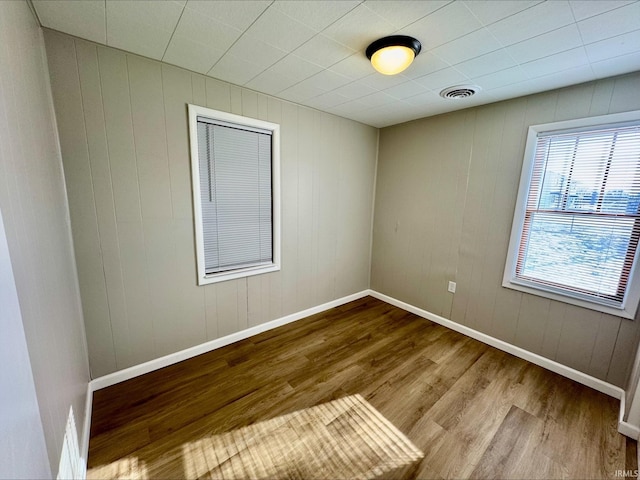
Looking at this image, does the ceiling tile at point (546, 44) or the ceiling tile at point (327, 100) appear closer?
the ceiling tile at point (546, 44)

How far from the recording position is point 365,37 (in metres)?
1.55

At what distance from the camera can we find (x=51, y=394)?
0.95 m

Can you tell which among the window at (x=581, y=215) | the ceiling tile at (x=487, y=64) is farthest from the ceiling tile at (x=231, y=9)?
the window at (x=581, y=215)

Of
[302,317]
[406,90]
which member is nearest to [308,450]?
[302,317]

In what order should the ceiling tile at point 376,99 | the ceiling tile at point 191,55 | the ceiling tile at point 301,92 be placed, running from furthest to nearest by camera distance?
the ceiling tile at point 376,99
the ceiling tile at point 301,92
the ceiling tile at point 191,55

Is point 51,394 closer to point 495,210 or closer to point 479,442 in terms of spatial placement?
point 479,442

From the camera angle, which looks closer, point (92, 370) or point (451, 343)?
point (92, 370)

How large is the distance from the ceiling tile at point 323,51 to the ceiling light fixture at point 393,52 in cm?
18

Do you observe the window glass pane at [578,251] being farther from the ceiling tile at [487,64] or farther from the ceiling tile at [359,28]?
the ceiling tile at [359,28]

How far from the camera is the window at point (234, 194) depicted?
7.23 ft

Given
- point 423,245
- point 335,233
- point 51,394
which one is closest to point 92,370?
point 51,394

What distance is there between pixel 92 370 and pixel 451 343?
3182 millimetres

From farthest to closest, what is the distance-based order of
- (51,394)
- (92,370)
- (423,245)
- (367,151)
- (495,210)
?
(367,151)
(423,245)
(495,210)
(92,370)
(51,394)

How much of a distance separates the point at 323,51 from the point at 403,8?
57cm
